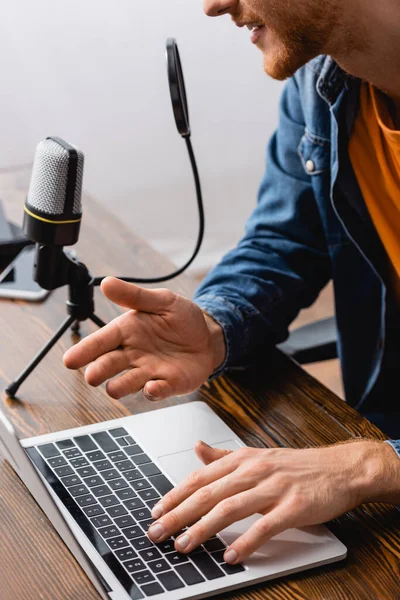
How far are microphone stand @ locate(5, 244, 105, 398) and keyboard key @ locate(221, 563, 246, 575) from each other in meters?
0.39

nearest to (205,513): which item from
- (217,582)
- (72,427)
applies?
(217,582)

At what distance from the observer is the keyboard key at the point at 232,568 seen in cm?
77

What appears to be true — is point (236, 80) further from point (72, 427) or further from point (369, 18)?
point (72, 427)

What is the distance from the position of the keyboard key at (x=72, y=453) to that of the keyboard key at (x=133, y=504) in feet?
0.32

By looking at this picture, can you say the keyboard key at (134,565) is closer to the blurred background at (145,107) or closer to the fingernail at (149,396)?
the fingernail at (149,396)

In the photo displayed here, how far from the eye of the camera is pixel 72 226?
1.06 meters

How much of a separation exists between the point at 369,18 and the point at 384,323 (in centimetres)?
45

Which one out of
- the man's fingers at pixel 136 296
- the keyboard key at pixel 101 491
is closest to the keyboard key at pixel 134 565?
the keyboard key at pixel 101 491

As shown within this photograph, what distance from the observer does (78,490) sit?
0.87 m

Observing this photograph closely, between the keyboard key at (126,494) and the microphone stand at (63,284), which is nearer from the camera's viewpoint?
the keyboard key at (126,494)

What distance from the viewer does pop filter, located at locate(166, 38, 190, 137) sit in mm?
1114

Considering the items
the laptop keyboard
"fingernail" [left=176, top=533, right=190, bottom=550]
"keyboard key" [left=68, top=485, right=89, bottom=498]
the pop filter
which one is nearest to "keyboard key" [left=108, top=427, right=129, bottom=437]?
Answer: the laptop keyboard

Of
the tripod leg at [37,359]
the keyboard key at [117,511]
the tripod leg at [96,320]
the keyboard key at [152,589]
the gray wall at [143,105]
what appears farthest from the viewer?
the gray wall at [143,105]

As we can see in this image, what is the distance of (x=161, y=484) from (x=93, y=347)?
0.60 feet
